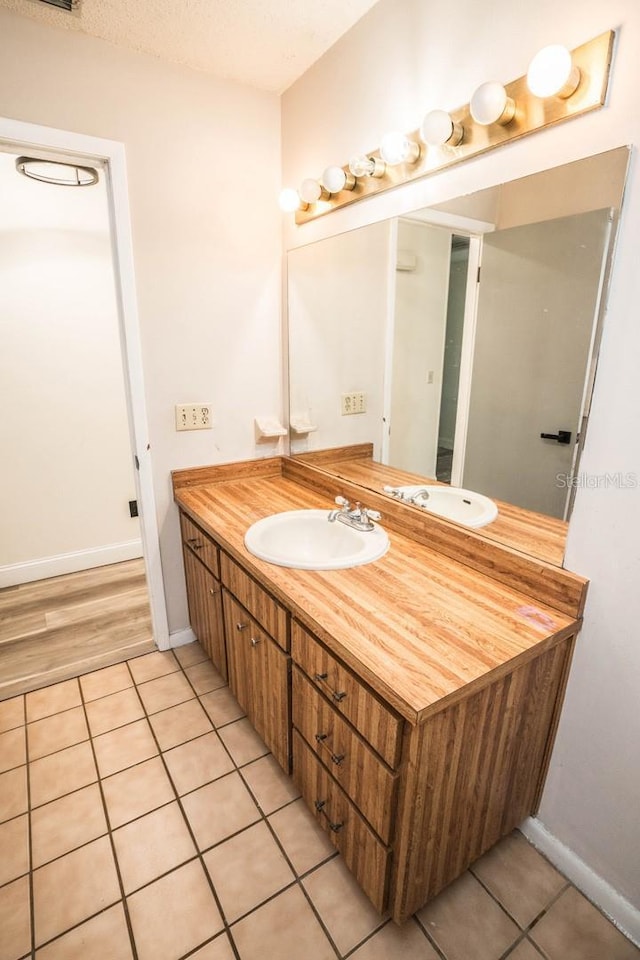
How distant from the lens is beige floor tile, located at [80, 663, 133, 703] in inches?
73.9

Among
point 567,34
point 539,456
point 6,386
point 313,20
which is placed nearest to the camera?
point 567,34

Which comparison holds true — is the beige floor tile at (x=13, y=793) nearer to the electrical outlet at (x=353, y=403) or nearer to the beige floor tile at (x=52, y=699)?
the beige floor tile at (x=52, y=699)

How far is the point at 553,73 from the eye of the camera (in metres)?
0.91

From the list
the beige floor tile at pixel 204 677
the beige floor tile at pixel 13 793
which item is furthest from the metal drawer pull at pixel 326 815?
the beige floor tile at pixel 13 793

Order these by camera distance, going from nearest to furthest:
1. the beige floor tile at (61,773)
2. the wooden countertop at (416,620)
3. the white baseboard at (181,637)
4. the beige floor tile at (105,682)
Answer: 1. the wooden countertop at (416,620)
2. the beige floor tile at (61,773)
3. the beige floor tile at (105,682)
4. the white baseboard at (181,637)

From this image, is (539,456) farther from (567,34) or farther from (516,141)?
(567,34)

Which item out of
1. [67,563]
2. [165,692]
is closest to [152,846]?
[165,692]

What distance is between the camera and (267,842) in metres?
1.31

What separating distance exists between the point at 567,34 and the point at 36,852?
2348 millimetres

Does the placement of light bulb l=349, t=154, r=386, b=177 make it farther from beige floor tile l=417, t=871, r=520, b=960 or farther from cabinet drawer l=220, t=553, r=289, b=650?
beige floor tile l=417, t=871, r=520, b=960

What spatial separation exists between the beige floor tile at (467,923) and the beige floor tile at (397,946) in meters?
0.03

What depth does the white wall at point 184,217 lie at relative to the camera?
1487 mm

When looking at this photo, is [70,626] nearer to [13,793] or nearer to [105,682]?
[105,682]

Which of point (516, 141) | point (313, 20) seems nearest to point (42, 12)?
point (313, 20)
